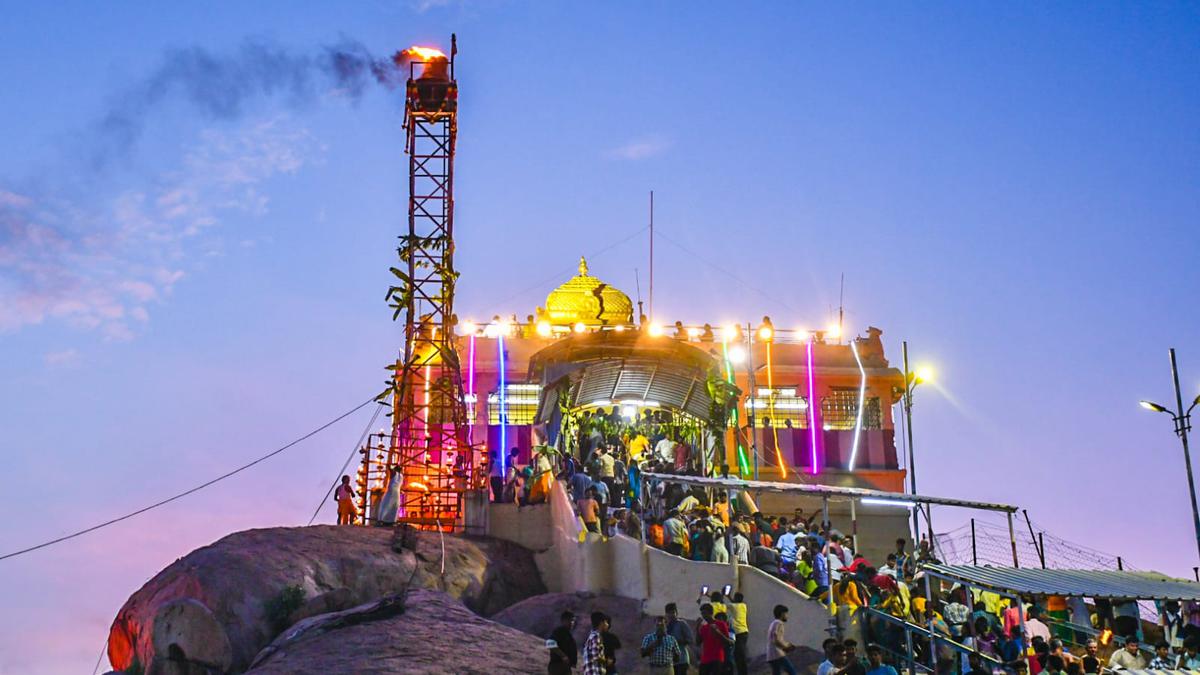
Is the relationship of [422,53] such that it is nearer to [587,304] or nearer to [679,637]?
[587,304]

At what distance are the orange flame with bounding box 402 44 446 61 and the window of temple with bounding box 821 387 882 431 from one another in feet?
55.9

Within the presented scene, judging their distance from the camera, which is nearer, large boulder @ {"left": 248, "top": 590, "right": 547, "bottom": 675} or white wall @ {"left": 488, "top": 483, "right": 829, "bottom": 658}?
large boulder @ {"left": 248, "top": 590, "right": 547, "bottom": 675}

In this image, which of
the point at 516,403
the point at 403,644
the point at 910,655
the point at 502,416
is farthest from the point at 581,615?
the point at 516,403

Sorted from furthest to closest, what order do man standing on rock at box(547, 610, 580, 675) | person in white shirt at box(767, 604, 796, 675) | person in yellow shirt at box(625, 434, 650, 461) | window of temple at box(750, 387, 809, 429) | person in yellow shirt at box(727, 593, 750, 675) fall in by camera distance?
window of temple at box(750, 387, 809, 429)
person in yellow shirt at box(625, 434, 650, 461)
person in yellow shirt at box(727, 593, 750, 675)
person in white shirt at box(767, 604, 796, 675)
man standing on rock at box(547, 610, 580, 675)

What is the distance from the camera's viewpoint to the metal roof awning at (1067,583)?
17266 millimetres

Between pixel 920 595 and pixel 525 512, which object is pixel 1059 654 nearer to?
pixel 920 595

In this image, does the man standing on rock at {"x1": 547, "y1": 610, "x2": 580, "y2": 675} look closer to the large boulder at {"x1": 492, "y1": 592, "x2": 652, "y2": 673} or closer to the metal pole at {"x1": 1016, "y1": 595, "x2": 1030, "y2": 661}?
the large boulder at {"x1": 492, "y1": 592, "x2": 652, "y2": 673}

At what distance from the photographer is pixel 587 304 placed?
45.0m

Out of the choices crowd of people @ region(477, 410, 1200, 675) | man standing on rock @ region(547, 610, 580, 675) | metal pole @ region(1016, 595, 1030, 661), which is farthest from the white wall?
man standing on rock @ region(547, 610, 580, 675)

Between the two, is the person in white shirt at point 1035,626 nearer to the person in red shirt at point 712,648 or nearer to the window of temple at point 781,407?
the person in red shirt at point 712,648

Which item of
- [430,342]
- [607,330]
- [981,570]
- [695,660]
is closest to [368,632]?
[695,660]

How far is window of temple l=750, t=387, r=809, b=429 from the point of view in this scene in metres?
43.2

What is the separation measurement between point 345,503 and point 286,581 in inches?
270

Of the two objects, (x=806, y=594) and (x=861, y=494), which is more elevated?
(x=861, y=494)
